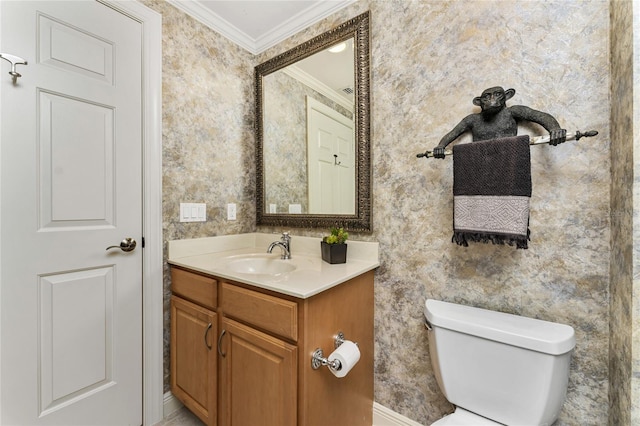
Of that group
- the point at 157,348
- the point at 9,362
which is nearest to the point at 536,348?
the point at 157,348

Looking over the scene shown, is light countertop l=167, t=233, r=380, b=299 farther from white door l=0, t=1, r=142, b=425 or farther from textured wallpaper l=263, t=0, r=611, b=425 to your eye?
white door l=0, t=1, r=142, b=425

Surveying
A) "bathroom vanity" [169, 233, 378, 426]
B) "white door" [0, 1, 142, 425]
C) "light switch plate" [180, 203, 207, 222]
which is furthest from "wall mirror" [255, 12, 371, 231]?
"white door" [0, 1, 142, 425]

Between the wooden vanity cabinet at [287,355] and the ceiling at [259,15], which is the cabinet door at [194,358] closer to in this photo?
the wooden vanity cabinet at [287,355]

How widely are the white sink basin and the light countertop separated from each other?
11 mm

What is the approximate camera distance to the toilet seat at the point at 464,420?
94cm

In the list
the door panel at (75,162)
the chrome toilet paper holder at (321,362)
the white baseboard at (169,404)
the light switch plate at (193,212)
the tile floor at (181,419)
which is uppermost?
the door panel at (75,162)

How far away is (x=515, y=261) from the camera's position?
3.42 feet

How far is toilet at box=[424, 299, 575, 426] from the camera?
0.85 meters

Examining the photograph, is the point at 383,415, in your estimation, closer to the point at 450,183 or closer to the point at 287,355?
the point at 287,355

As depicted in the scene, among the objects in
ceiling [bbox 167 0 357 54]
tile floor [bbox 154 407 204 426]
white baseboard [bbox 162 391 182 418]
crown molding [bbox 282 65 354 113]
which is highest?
ceiling [bbox 167 0 357 54]

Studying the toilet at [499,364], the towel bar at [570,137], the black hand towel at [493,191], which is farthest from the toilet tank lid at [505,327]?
the towel bar at [570,137]

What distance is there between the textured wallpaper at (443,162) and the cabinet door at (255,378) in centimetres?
60

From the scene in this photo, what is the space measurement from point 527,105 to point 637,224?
21.5 inches

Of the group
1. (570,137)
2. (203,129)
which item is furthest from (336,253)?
(203,129)
